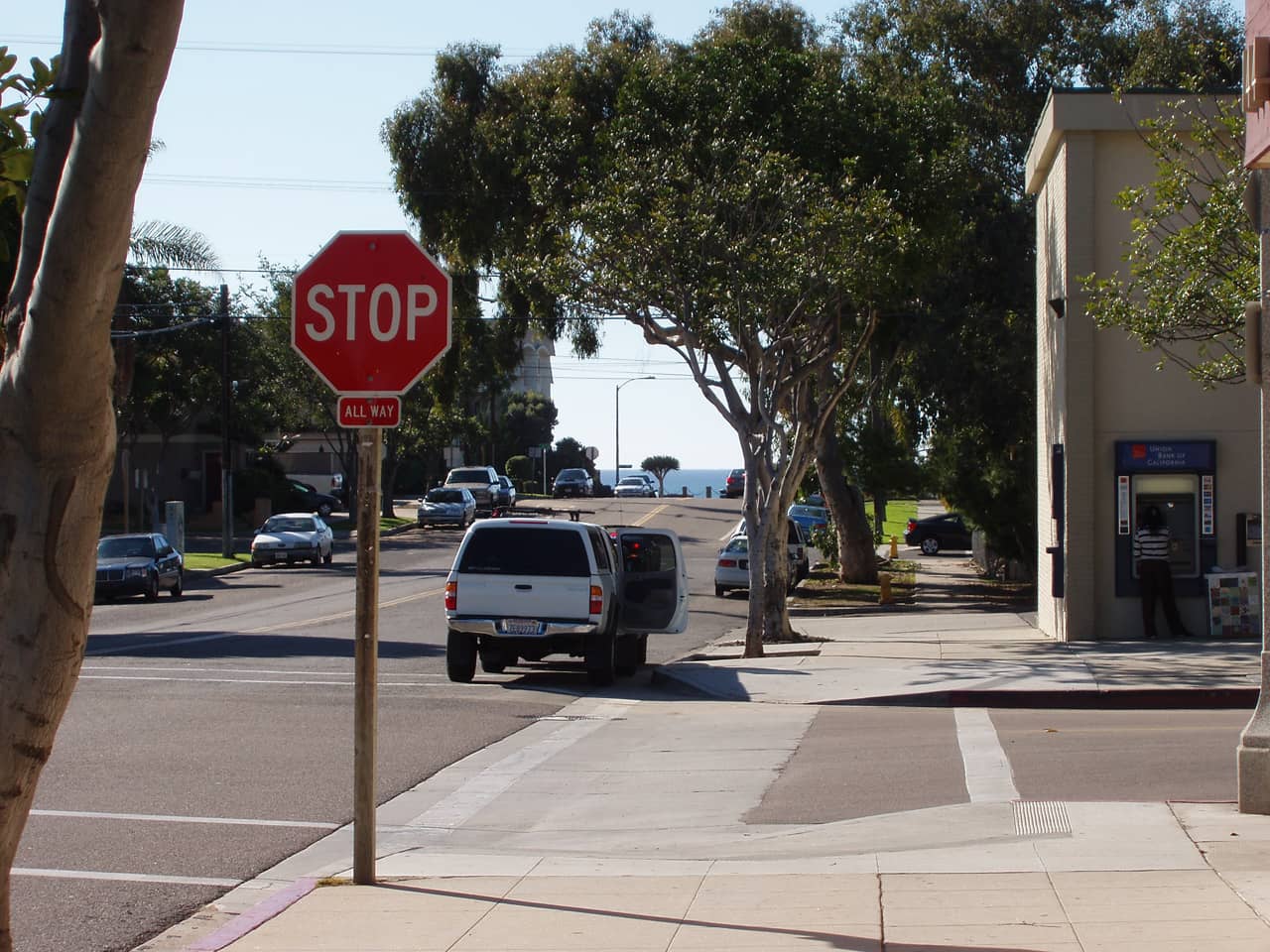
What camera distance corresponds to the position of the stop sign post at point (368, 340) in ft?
23.8

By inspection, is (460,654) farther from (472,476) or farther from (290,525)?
(472,476)

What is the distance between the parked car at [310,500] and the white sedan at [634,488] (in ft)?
55.7

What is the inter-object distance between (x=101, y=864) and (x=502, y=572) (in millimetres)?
8915

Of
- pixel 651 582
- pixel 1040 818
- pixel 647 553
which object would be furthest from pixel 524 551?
pixel 1040 818

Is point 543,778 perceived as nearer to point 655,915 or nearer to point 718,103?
point 655,915

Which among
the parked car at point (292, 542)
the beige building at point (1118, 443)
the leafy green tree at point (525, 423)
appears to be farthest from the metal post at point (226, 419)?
the leafy green tree at point (525, 423)

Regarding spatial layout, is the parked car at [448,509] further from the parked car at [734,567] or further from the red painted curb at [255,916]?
the red painted curb at [255,916]

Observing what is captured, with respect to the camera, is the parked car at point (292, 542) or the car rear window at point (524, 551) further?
the parked car at point (292, 542)

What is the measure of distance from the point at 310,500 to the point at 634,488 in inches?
763

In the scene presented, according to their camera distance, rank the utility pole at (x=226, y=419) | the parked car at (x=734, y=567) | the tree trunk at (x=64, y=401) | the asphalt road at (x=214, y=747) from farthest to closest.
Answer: the utility pole at (x=226, y=419)
the parked car at (x=734, y=567)
the asphalt road at (x=214, y=747)
the tree trunk at (x=64, y=401)

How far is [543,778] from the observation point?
11148mm

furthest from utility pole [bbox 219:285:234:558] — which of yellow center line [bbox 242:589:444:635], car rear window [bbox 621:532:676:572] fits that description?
car rear window [bbox 621:532:676:572]

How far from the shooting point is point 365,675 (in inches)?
283

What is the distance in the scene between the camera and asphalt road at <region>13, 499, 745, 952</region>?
763cm
